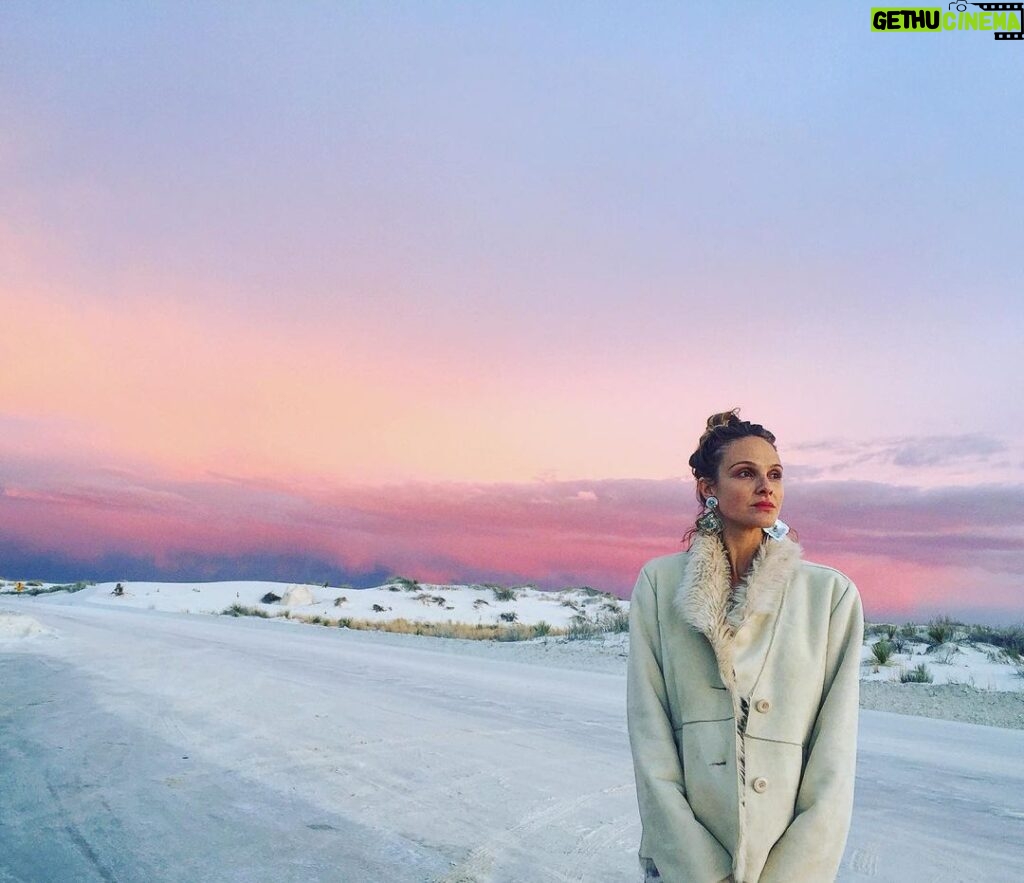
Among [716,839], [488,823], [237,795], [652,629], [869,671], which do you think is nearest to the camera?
[716,839]

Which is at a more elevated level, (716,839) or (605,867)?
(716,839)

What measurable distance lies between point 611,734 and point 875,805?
2.98 meters

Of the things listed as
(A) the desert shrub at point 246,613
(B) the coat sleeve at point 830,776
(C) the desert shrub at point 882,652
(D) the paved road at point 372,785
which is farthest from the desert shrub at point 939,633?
(A) the desert shrub at point 246,613

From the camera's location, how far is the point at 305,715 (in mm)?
8617

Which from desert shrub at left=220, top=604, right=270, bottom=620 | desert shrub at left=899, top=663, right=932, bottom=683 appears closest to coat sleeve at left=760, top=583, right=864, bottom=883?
desert shrub at left=899, top=663, right=932, bottom=683

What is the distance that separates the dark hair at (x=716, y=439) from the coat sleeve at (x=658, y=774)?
365mm

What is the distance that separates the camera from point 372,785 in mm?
5938

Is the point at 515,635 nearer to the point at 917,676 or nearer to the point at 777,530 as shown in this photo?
the point at 917,676

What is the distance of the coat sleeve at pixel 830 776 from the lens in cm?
221

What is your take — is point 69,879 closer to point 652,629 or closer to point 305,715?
point 652,629

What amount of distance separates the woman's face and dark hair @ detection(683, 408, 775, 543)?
1.1 inches

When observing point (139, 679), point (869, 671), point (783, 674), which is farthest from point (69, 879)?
point (869, 671)

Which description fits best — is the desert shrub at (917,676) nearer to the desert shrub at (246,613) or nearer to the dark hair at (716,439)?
the dark hair at (716,439)

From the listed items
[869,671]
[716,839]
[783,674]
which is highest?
[783,674]
